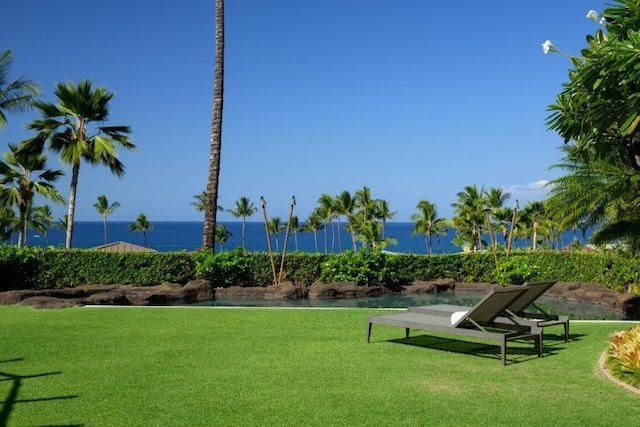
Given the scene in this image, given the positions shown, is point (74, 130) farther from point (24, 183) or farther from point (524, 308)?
point (524, 308)

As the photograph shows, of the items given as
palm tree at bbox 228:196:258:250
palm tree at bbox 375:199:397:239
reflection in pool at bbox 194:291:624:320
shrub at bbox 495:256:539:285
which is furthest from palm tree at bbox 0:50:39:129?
palm tree at bbox 228:196:258:250

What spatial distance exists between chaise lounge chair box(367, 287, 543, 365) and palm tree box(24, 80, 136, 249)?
16.1m

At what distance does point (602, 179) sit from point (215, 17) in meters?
12.1

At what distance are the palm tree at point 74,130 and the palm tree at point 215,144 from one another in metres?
5.41

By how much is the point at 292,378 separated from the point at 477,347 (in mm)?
2727

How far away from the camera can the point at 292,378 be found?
18.7 ft

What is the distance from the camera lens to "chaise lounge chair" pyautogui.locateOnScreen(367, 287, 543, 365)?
627 centimetres

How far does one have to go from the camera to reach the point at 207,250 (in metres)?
17.2

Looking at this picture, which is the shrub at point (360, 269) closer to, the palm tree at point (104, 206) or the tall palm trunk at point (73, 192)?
the tall palm trunk at point (73, 192)

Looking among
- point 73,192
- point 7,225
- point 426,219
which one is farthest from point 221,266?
point 426,219

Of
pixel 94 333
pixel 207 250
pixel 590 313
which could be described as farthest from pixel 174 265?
pixel 590 313

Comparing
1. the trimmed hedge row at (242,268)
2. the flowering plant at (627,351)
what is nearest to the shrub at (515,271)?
the trimmed hedge row at (242,268)

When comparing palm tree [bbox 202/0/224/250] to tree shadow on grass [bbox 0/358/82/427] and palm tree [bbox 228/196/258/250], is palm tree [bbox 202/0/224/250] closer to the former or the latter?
tree shadow on grass [bbox 0/358/82/427]

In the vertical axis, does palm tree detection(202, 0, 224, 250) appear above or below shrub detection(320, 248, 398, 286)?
above
